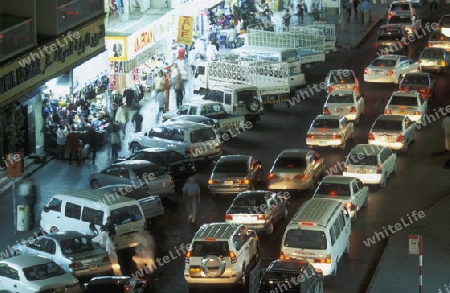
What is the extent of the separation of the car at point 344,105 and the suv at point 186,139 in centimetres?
668

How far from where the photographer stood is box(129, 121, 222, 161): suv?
41.7m

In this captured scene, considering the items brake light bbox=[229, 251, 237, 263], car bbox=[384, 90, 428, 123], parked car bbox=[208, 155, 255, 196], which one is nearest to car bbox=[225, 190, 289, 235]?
parked car bbox=[208, 155, 255, 196]

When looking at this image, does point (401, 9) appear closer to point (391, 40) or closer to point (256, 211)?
point (391, 40)

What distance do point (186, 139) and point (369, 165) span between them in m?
7.03

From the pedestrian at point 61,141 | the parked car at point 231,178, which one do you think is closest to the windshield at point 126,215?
the parked car at point 231,178

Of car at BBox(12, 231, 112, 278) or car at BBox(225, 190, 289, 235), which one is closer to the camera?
car at BBox(12, 231, 112, 278)

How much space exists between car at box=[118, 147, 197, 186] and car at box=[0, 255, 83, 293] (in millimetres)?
11219

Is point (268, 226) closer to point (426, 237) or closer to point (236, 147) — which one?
point (426, 237)

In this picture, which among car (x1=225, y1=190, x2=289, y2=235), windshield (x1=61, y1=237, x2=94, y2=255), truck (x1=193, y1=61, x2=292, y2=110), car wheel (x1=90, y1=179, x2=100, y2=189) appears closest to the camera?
windshield (x1=61, y1=237, x2=94, y2=255)

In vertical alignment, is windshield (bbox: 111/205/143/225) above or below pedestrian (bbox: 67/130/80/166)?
above

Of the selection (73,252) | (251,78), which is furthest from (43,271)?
(251,78)

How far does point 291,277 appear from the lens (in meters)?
26.5

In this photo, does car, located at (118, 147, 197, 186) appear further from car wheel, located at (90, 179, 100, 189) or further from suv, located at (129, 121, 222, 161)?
car wheel, located at (90, 179, 100, 189)

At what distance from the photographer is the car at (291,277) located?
26328 millimetres
